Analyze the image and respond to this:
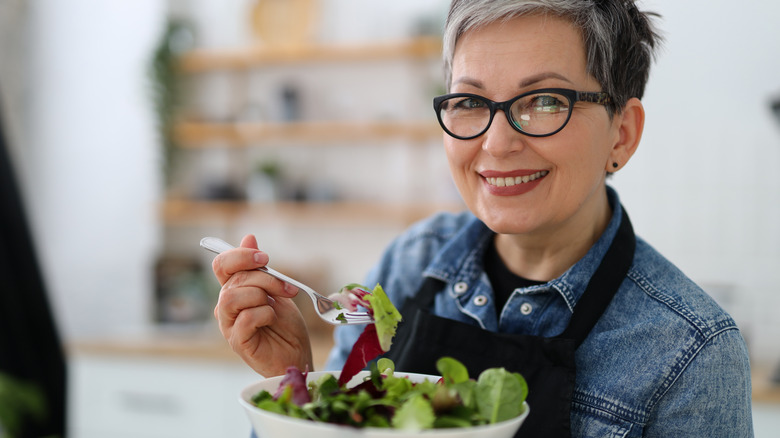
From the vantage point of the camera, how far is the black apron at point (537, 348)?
0.95 metres

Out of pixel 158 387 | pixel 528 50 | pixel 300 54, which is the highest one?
pixel 300 54

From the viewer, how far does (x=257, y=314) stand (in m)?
0.96

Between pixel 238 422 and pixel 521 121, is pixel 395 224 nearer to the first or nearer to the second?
pixel 238 422

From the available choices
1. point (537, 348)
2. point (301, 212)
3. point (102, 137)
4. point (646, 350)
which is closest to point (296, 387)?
point (537, 348)

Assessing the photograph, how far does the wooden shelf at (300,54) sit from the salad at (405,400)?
2527mm

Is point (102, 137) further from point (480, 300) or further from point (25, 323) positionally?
point (480, 300)

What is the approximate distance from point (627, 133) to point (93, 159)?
9.51 feet

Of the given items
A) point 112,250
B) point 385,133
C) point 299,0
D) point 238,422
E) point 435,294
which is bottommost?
point 238,422

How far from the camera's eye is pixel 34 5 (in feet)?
11.1

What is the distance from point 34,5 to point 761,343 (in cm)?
343

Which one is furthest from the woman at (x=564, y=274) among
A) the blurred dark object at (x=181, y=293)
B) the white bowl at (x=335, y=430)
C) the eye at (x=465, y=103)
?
the blurred dark object at (x=181, y=293)

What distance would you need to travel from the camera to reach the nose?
0.96 meters

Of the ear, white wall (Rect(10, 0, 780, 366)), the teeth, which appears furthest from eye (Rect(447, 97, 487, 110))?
white wall (Rect(10, 0, 780, 366))

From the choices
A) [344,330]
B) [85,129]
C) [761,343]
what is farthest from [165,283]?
[761,343]
